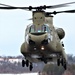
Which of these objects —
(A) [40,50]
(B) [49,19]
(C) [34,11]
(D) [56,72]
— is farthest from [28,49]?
(D) [56,72]

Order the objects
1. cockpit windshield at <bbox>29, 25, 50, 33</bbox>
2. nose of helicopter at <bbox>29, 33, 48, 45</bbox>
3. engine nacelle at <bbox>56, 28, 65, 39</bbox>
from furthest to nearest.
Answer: engine nacelle at <bbox>56, 28, 65, 39</bbox> → cockpit windshield at <bbox>29, 25, 50, 33</bbox> → nose of helicopter at <bbox>29, 33, 48, 45</bbox>

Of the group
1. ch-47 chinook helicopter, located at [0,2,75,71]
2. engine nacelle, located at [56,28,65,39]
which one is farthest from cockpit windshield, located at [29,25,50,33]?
engine nacelle, located at [56,28,65,39]

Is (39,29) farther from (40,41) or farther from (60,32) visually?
(60,32)

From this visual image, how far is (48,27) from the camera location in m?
32.5

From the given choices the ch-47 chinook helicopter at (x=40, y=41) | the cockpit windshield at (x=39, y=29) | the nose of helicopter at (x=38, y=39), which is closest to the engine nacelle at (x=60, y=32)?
the ch-47 chinook helicopter at (x=40, y=41)

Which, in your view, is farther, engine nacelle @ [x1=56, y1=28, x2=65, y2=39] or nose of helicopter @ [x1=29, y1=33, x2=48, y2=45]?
engine nacelle @ [x1=56, y1=28, x2=65, y2=39]

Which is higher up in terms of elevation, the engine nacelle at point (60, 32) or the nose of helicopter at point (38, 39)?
the engine nacelle at point (60, 32)

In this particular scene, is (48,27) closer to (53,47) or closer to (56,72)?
(53,47)

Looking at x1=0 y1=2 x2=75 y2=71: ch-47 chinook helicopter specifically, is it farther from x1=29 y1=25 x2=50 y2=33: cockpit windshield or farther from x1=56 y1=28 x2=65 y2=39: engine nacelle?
x1=56 y1=28 x2=65 y2=39: engine nacelle

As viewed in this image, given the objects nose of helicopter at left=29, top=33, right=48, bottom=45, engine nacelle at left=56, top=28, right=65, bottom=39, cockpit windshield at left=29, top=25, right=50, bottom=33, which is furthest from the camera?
engine nacelle at left=56, top=28, right=65, bottom=39

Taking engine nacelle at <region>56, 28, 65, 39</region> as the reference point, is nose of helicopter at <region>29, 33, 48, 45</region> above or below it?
below

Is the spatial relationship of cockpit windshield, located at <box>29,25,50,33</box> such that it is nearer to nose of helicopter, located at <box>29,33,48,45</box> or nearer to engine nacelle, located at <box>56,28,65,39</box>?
nose of helicopter, located at <box>29,33,48,45</box>

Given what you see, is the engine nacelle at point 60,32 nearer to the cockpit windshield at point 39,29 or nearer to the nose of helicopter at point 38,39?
the cockpit windshield at point 39,29

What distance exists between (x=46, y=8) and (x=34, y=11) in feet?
3.32
